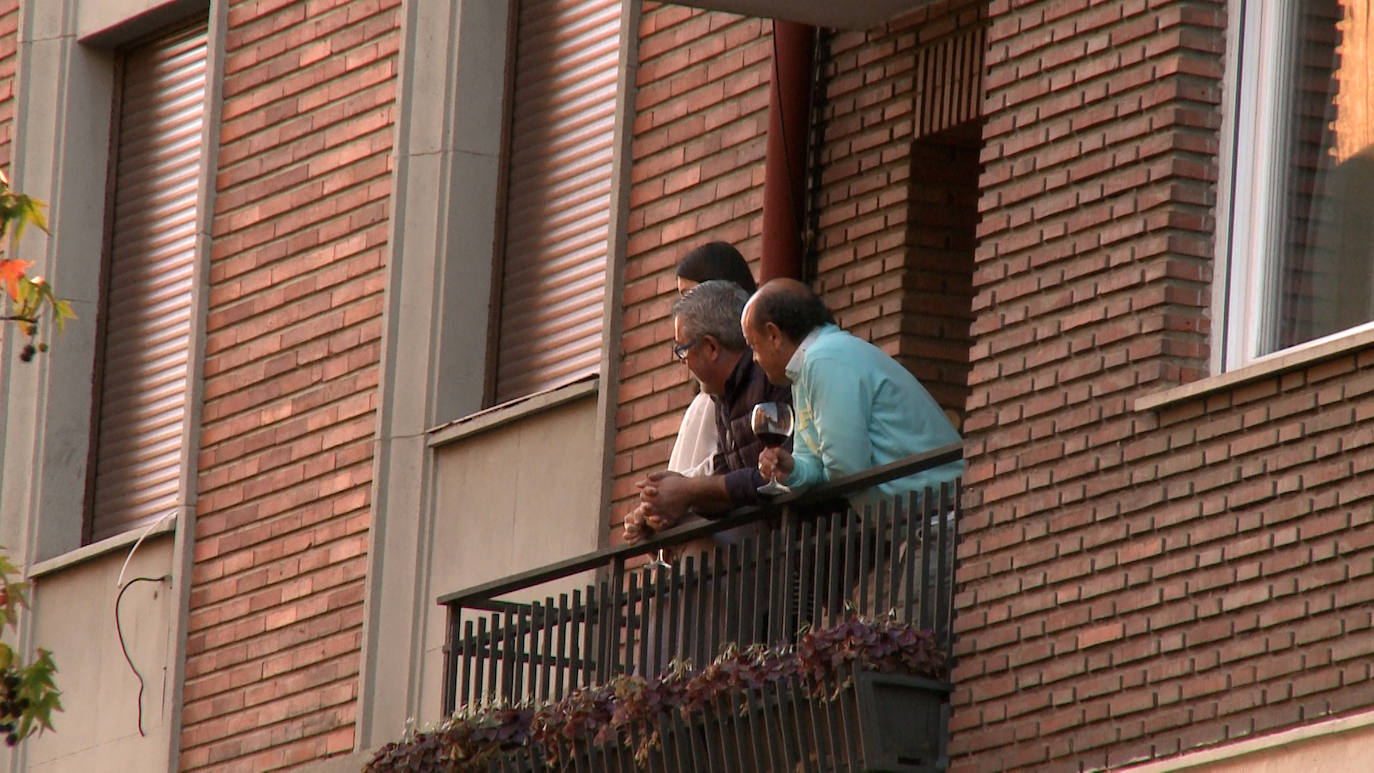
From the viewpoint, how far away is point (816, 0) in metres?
13.8

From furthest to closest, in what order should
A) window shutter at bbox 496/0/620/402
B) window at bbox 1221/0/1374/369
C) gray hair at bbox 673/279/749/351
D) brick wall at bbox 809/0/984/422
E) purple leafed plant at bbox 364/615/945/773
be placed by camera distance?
window shutter at bbox 496/0/620/402 → brick wall at bbox 809/0/984/422 → gray hair at bbox 673/279/749/351 → purple leafed plant at bbox 364/615/945/773 → window at bbox 1221/0/1374/369

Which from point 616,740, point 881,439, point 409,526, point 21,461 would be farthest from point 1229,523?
point 21,461

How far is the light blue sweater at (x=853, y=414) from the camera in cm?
1140

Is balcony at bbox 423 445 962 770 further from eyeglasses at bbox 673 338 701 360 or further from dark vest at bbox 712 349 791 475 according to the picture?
eyeglasses at bbox 673 338 701 360

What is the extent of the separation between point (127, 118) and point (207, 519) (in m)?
3.19

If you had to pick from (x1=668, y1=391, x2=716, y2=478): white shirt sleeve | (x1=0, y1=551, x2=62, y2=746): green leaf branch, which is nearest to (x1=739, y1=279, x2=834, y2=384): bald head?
(x1=668, y1=391, x2=716, y2=478): white shirt sleeve

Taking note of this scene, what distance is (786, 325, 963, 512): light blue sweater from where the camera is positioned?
11.4 m

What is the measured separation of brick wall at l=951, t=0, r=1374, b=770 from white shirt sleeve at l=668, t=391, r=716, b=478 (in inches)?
45.2

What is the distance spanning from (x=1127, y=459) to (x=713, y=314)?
1795 millimetres

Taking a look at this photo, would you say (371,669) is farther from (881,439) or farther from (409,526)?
(881,439)

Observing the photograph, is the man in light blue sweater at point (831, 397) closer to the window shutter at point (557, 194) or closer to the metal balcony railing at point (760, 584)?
the metal balcony railing at point (760, 584)

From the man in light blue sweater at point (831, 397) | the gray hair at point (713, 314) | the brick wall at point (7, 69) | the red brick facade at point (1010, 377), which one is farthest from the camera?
the brick wall at point (7, 69)

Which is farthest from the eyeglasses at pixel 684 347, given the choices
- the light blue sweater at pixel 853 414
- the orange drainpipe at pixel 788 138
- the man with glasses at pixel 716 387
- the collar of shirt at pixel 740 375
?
the orange drainpipe at pixel 788 138

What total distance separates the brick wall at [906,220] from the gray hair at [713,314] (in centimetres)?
208
